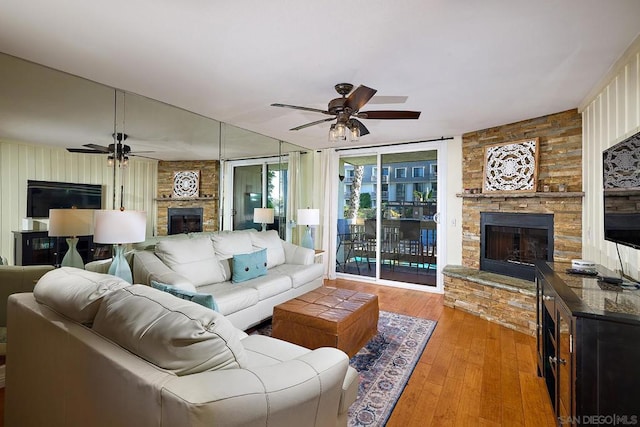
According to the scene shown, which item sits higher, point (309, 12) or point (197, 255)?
point (309, 12)

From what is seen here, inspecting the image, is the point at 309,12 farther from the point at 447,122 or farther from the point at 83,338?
the point at 447,122

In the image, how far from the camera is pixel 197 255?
3158 millimetres

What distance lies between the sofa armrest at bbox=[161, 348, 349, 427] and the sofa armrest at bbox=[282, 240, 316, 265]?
3.06 metres

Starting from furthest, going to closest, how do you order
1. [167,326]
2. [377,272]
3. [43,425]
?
Result: [377,272]
[43,425]
[167,326]

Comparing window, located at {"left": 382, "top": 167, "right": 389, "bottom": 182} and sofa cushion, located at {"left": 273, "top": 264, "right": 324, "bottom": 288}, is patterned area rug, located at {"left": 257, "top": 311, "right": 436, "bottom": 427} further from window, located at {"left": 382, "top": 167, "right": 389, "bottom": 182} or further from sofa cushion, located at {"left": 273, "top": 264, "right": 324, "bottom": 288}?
window, located at {"left": 382, "top": 167, "right": 389, "bottom": 182}

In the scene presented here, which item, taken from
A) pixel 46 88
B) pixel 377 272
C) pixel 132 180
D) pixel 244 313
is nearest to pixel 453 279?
pixel 377 272

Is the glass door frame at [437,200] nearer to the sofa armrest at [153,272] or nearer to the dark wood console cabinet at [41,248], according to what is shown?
the sofa armrest at [153,272]

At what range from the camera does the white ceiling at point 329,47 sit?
169 centimetres

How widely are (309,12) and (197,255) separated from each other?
8.12 feet

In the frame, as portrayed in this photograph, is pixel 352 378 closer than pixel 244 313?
Yes

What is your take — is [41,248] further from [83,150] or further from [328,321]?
[328,321]

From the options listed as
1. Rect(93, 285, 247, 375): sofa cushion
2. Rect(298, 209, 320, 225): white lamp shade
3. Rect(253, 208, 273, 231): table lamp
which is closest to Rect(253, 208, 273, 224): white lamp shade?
Rect(253, 208, 273, 231): table lamp

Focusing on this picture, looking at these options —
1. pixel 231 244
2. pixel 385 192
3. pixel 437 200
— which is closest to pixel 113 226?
pixel 231 244

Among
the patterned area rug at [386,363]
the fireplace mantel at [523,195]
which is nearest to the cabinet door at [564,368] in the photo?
the patterned area rug at [386,363]
